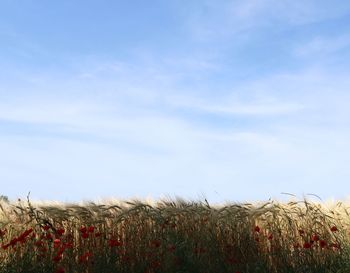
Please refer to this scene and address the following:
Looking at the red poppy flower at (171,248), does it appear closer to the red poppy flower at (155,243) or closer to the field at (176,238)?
the field at (176,238)

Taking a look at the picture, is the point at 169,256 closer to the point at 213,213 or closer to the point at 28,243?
the point at 213,213

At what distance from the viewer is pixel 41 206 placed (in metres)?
7.30

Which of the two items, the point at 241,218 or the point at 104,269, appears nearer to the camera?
the point at 104,269

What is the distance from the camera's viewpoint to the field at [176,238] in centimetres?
598

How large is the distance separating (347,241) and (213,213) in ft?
5.76

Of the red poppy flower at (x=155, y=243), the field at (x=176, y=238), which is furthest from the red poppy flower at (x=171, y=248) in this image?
the red poppy flower at (x=155, y=243)

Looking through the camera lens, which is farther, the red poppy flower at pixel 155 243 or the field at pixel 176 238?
the red poppy flower at pixel 155 243

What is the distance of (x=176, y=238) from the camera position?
6.72 meters

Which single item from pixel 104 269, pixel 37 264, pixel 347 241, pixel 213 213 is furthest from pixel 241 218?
pixel 37 264

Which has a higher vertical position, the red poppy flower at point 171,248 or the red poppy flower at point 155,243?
the red poppy flower at point 155,243

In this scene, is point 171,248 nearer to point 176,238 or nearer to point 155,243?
point 155,243

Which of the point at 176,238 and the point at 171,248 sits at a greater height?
the point at 176,238

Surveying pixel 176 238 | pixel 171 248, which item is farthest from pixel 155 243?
pixel 176 238

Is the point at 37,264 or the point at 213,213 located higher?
the point at 213,213
